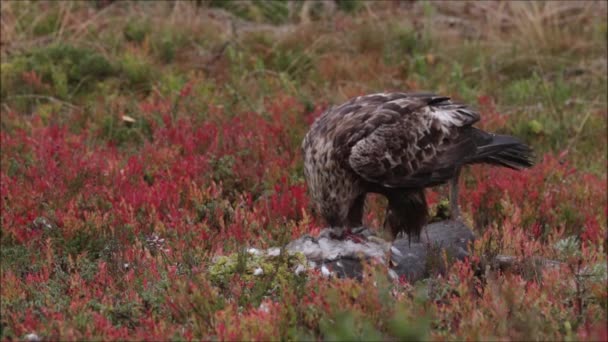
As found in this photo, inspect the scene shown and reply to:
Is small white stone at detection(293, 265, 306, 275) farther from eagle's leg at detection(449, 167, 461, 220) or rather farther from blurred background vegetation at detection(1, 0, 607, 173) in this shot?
blurred background vegetation at detection(1, 0, 607, 173)

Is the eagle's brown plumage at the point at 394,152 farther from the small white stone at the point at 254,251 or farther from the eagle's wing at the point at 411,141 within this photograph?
the small white stone at the point at 254,251

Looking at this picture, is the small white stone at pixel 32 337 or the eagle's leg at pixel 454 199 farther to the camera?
the eagle's leg at pixel 454 199

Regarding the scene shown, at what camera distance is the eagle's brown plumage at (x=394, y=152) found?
575cm

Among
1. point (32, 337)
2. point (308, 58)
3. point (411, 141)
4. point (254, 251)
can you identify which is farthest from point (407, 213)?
point (308, 58)

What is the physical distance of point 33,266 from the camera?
597 centimetres

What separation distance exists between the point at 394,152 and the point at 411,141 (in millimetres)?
207

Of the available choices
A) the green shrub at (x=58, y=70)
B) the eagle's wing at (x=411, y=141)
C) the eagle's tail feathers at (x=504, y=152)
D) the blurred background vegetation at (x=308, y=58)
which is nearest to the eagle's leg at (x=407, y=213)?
the eagle's wing at (x=411, y=141)

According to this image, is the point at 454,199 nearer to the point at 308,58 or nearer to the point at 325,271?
the point at 325,271

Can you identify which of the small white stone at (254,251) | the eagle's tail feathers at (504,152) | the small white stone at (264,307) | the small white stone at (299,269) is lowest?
the small white stone at (254,251)

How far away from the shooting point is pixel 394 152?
595 cm

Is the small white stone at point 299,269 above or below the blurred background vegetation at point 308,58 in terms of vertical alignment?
above

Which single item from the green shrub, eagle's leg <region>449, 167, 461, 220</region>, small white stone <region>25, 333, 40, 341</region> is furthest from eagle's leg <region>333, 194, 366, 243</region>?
the green shrub

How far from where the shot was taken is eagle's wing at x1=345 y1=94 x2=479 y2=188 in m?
5.80

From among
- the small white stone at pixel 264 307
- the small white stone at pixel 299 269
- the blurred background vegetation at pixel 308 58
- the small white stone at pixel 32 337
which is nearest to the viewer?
the small white stone at pixel 32 337
